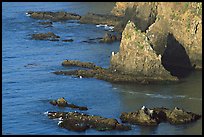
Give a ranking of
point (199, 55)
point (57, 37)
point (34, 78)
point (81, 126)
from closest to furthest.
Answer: point (81, 126)
point (34, 78)
point (199, 55)
point (57, 37)

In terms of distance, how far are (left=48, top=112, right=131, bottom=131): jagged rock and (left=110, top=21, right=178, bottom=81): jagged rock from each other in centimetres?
1351

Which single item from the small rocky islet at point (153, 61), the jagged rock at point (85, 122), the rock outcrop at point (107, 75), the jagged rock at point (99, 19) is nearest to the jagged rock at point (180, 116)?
the small rocky islet at point (153, 61)

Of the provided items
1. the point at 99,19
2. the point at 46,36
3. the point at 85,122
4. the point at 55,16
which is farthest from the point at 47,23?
the point at 85,122

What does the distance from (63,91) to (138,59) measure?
29.4 ft

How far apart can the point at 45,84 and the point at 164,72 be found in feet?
39.2

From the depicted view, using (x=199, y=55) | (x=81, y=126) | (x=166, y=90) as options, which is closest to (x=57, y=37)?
(x=199, y=55)

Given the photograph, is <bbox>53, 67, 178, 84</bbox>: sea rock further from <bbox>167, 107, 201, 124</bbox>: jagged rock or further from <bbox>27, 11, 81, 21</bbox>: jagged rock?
<bbox>27, 11, 81, 21</bbox>: jagged rock

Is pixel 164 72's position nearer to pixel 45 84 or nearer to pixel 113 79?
pixel 113 79

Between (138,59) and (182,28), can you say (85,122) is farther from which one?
(182,28)

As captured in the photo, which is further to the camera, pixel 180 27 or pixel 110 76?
pixel 180 27

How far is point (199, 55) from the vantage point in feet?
233

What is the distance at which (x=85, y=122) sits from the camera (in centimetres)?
5188

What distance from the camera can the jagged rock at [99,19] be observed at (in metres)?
101

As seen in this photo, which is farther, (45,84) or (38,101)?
(45,84)
